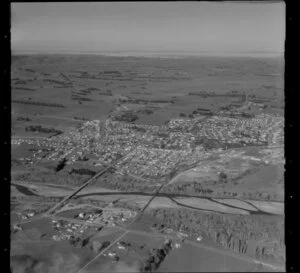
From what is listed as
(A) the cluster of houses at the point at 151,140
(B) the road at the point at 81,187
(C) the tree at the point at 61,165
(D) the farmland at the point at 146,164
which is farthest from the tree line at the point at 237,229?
(C) the tree at the point at 61,165

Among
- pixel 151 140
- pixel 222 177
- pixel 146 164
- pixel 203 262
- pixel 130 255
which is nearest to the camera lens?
pixel 203 262

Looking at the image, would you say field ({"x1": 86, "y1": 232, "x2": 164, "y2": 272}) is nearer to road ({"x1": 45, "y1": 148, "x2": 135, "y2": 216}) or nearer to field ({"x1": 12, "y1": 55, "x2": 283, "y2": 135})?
road ({"x1": 45, "y1": 148, "x2": 135, "y2": 216})

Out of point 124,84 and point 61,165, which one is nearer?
point 61,165

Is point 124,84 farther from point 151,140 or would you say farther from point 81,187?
point 81,187

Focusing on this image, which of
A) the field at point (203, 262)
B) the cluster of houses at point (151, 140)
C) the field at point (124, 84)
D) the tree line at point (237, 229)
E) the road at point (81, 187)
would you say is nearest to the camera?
the field at point (203, 262)

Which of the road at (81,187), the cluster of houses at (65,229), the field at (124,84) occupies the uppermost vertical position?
the field at (124,84)

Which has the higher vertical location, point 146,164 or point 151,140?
point 151,140

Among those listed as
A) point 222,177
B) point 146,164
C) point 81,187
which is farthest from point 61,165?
point 222,177

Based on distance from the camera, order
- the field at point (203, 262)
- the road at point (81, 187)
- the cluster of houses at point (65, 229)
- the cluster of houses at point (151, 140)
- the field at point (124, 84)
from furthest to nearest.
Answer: the field at point (124, 84), the cluster of houses at point (151, 140), the road at point (81, 187), the cluster of houses at point (65, 229), the field at point (203, 262)

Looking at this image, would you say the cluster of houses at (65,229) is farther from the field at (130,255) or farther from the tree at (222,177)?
the tree at (222,177)
